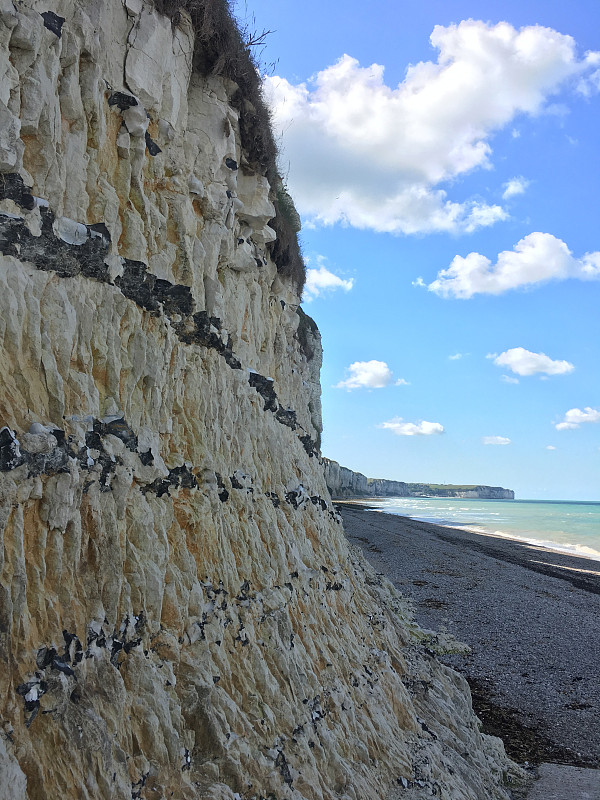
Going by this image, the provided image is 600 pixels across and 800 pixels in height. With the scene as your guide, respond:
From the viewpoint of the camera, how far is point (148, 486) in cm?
586

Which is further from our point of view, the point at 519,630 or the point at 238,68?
the point at 519,630

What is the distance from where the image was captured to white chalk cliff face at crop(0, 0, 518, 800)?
14.5 ft

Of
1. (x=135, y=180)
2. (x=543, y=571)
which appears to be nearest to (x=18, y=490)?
(x=135, y=180)

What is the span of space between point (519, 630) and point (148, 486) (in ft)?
64.9

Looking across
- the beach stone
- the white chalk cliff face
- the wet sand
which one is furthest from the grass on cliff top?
the wet sand

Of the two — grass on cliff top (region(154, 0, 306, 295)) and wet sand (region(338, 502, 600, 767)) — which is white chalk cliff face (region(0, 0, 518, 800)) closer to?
grass on cliff top (region(154, 0, 306, 295))

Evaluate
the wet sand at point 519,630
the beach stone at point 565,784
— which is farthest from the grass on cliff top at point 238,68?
the wet sand at point 519,630

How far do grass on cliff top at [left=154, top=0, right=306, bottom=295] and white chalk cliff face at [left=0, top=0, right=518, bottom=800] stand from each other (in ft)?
0.75

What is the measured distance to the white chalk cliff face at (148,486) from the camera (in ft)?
14.5

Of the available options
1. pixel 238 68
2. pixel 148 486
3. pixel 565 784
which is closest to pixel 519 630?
pixel 565 784

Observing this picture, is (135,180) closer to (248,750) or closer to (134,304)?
(134,304)

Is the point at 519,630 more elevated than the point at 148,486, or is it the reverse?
the point at 148,486

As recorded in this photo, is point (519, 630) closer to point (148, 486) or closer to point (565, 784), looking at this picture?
point (565, 784)

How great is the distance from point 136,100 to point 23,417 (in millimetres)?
4237
